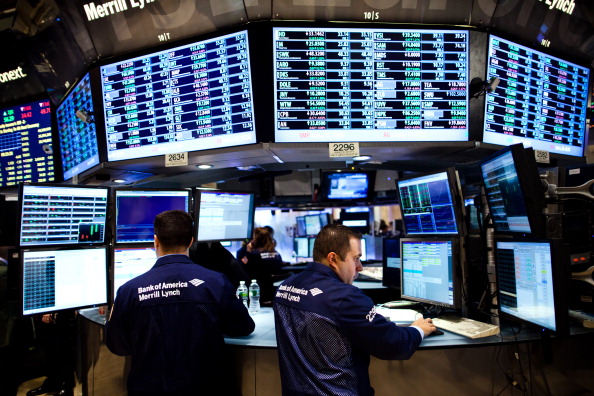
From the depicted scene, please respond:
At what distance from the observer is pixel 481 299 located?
91.3 inches

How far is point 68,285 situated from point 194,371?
1261 millimetres

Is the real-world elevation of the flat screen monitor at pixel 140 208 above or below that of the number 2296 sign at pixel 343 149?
below

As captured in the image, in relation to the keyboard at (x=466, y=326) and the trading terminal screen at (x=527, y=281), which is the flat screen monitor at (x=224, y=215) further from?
the trading terminal screen at (x=527, y=281)

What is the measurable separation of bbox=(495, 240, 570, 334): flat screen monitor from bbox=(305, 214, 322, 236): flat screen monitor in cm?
511

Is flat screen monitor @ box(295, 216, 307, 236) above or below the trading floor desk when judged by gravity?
above

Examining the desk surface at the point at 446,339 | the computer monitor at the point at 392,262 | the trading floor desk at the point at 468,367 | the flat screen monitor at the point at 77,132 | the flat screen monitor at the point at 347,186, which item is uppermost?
the flat screen monitor at the point at 77,132

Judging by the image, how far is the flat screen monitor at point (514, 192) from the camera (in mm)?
1863

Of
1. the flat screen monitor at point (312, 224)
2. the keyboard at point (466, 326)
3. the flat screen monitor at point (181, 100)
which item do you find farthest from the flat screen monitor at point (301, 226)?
the keyboard at point (466, 326)

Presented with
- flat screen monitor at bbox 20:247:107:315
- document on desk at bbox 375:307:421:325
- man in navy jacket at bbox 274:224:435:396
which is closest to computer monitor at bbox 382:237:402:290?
document on desk at bbox 375:307:421:325

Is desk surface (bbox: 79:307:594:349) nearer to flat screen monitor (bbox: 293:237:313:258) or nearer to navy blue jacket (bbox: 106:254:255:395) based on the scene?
navy blue jacket (bbox: 106:254:255:395)

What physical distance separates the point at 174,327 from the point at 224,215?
114 cm

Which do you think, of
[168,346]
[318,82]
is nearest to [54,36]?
[318,82]

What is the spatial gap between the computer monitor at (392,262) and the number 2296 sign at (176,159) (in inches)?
68.5

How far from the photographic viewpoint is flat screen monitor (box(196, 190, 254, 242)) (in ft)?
9.21
